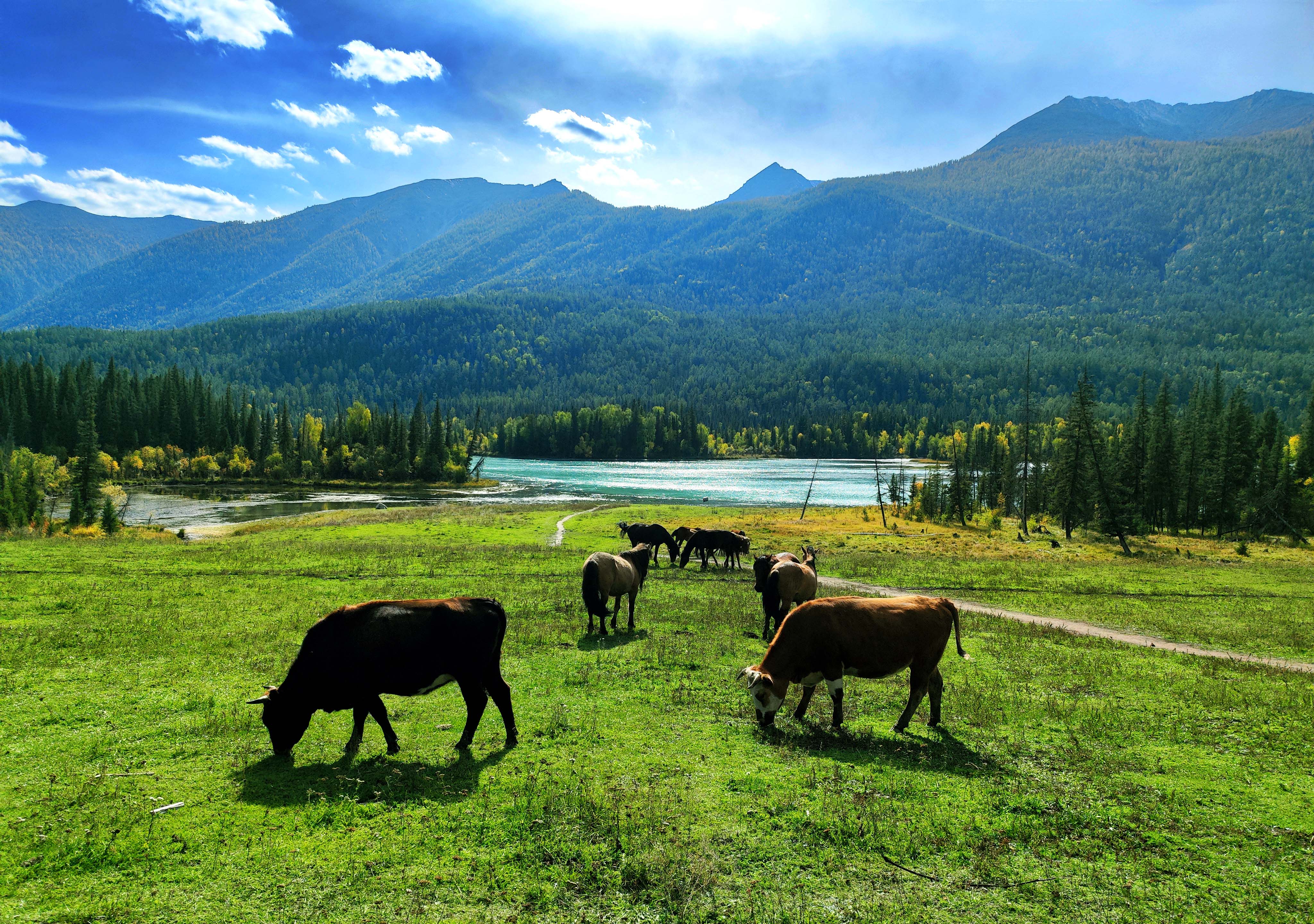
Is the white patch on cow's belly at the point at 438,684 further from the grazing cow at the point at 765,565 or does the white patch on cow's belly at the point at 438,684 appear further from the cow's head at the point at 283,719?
the grazing cow at the point at 765,565

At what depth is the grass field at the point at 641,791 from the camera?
21.8ft

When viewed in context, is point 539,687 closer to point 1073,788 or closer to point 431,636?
point 431,636

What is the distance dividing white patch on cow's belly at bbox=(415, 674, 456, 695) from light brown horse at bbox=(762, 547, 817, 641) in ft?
36.2

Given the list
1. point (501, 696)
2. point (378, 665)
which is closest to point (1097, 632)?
point (501, 696)

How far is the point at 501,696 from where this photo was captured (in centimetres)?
1061

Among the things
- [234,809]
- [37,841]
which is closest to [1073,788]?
[234,809]

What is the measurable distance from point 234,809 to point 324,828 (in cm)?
134

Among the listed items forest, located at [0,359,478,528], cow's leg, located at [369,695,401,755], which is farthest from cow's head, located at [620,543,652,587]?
forest, located at [0,359,478,528]

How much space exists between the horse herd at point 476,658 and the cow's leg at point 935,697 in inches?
1.1

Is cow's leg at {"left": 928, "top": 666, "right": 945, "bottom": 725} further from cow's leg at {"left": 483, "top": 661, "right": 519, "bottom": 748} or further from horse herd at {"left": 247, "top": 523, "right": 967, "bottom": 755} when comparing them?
cow's leg at {"left": 483, "top": 661, "right": 519, "bottom": 748}

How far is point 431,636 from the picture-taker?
10070 millimetres

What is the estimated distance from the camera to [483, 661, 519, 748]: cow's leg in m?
10.6

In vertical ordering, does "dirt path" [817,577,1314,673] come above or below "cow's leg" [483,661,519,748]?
below

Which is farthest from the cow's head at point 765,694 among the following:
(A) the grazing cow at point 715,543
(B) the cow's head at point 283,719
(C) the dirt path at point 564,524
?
(C) the dirt path at point 564,524
